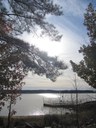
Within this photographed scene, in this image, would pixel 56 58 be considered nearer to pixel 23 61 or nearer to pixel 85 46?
pixel 23 61

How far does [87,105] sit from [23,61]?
50422mm

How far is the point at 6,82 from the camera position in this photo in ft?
48.2

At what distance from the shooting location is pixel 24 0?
15.2 meters

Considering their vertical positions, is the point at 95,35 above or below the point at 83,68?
above

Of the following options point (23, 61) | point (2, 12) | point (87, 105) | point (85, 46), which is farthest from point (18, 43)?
point (87, 105)

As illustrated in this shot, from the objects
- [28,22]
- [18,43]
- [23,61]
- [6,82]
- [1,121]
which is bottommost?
[1,121]

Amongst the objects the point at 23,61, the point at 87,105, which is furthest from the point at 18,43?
the point at 87,105

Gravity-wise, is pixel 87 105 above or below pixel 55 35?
below

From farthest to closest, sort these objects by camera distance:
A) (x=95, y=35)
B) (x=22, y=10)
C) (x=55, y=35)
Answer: (x=95, y=35)
(x=55, y=35)
(x=22, y=10)

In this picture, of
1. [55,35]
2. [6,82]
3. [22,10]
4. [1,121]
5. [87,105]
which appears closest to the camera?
[6,82]

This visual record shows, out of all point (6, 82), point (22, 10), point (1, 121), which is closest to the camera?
point (6, 82)

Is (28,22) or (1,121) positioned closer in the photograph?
(28,22)

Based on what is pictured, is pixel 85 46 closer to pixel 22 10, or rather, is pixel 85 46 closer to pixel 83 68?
pixel 83 68

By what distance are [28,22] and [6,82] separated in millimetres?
4086
